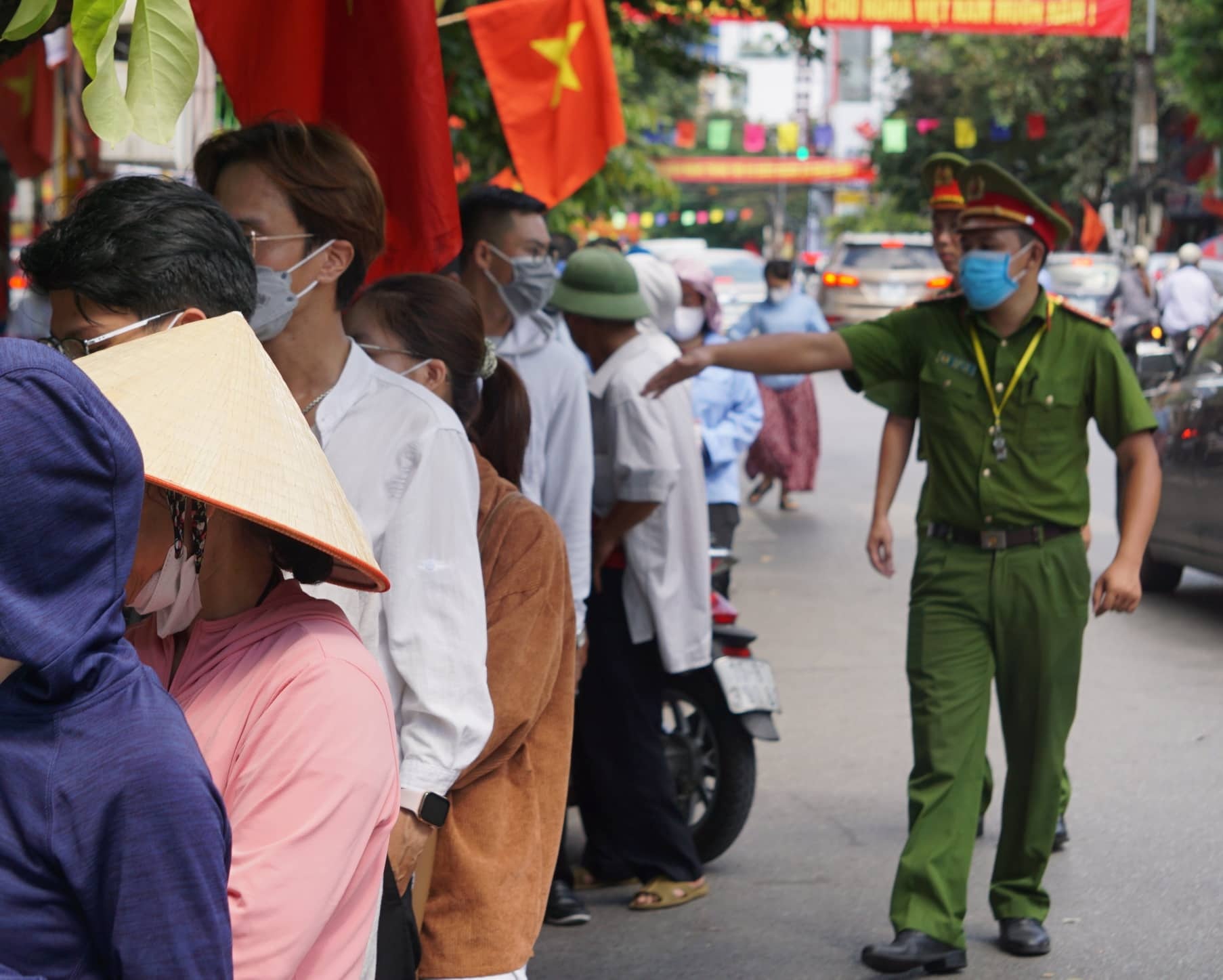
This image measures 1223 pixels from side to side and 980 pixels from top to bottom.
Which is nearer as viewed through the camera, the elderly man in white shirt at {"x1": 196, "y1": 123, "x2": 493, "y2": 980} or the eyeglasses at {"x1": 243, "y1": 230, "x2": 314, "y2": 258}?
the elderly man in white shirt at {"x1": 196, "y1": 123, "x2": 493, "y2": 980}

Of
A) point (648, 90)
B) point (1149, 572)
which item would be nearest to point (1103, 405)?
point (1149, 572)

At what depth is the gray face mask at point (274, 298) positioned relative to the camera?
3037 millimetres

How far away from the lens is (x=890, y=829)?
609 cm

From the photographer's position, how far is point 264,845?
1.76 metres

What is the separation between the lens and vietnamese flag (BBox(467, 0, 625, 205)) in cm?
601

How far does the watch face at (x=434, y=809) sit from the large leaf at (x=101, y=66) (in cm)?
117

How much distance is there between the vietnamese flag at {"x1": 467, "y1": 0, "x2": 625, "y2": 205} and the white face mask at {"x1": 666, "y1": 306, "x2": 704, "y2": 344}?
2916mm

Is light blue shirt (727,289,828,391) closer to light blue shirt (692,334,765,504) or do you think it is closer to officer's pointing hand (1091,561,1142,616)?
light blue shirt (692,334,765,504)

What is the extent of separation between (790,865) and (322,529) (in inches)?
163

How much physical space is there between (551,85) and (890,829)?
278 cm

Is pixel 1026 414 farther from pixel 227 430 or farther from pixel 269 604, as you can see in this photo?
pixel 227 430

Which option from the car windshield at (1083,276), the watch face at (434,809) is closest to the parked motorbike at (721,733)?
the watch face at (434,809)

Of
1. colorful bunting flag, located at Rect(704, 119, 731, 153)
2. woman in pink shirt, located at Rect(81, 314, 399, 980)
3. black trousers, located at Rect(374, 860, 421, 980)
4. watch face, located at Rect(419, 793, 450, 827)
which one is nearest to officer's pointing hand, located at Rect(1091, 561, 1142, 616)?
watch face, located at Rect(419, 793, 450, 827)

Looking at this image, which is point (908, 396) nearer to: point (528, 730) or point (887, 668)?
point (528, 730)
